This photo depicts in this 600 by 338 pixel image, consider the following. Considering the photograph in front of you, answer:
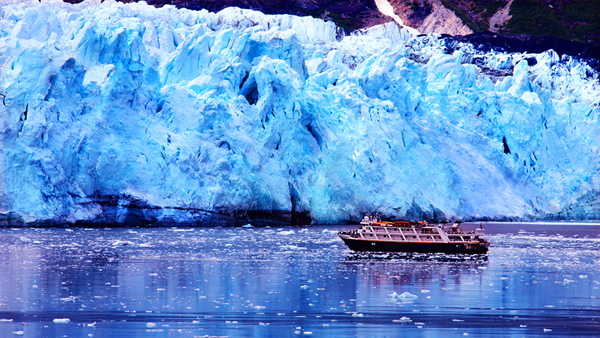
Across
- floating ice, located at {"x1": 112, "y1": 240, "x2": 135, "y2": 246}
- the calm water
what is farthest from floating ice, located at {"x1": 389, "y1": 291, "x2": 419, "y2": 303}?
floating ice, located at {"x1": 112, "y1": 240, "x2": 135, "y2": 246}

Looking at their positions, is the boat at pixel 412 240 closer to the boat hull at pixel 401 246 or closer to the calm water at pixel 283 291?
the boat hull at pixel 401 246

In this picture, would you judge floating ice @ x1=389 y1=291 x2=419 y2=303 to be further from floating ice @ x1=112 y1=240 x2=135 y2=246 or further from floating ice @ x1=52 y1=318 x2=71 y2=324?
floating ice @ x1=112 y1=240 x2=135 y2=246

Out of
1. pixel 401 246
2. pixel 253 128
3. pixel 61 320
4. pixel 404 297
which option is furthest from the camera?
pixel 253 128

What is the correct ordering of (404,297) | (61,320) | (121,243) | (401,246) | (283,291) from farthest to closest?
(401,246)
(121,243)
(283,291)
(404,297)
(61,320)

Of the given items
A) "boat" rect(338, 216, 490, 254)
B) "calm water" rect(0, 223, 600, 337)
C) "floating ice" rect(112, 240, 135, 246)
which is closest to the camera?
"calm water" rect(0, 223, 600, 337)

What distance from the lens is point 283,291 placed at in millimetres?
15766

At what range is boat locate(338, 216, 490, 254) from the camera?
2711 cm

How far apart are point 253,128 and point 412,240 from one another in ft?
50.7

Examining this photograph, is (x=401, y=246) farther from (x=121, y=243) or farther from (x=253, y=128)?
(x=253, y=128)

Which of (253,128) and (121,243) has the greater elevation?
(253,128)

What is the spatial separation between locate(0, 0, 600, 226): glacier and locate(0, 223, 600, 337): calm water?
748 centimetres

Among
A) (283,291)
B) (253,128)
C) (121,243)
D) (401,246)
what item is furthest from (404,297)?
(253,128)

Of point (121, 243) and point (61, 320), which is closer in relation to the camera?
point (61, 320)

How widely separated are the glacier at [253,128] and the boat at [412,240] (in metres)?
11.4
